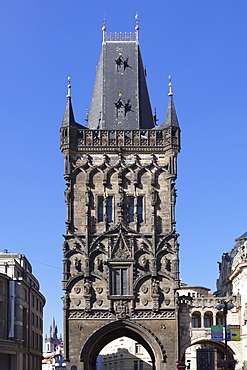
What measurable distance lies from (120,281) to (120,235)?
3546mm

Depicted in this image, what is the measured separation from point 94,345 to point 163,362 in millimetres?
5378

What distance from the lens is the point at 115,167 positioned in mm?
53375

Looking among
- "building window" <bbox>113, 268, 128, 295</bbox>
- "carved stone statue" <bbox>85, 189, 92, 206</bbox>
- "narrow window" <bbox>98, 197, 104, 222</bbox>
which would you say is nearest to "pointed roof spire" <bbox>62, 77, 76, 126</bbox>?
"carved stone statue" <bbox>85, 189, 92, 206</bbox>

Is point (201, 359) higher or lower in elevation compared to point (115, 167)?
lower

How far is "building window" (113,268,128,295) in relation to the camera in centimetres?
5128

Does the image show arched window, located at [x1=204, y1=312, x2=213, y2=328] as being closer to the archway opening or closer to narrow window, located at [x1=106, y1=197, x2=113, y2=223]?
narrow window, located at [x1=106, y1=197, x2=113, y2=223]

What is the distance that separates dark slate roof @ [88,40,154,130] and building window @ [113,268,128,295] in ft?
39.7

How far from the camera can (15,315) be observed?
5725 cm

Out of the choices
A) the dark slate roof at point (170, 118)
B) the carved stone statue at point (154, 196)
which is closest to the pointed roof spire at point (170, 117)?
the dark slate roof at point (170, 118)

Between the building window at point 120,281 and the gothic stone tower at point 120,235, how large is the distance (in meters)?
0.08

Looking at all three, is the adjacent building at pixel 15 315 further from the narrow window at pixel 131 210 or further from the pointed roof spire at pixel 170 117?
the pointed roof spire at pixel 170 117

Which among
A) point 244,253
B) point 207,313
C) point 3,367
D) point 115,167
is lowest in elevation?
point 3,367

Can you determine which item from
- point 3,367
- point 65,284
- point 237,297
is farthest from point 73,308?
point 237,297

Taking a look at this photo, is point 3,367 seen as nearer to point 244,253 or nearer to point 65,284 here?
point 65,284
